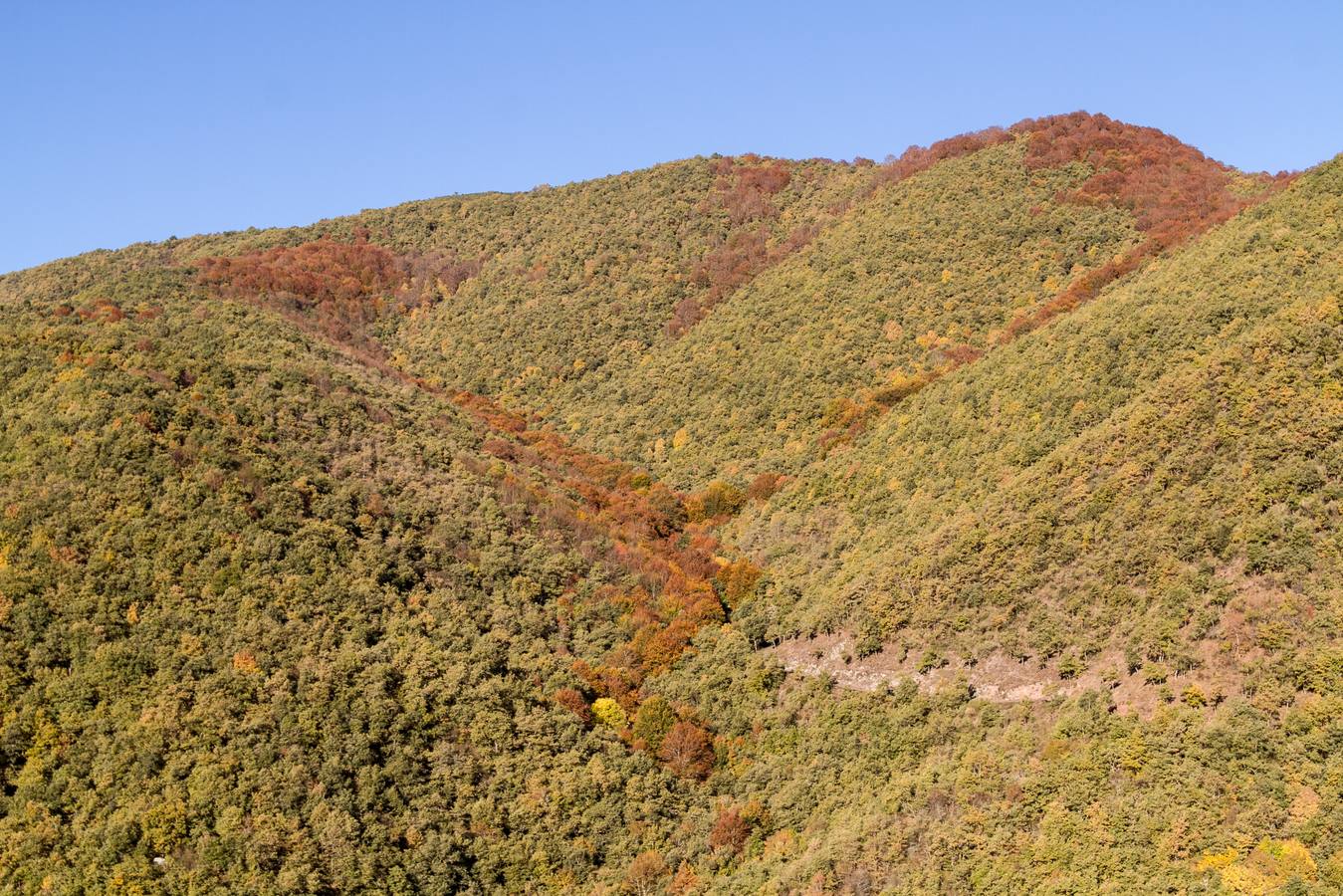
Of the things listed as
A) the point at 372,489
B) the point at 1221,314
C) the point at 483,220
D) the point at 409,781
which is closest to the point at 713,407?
the point at 372,489

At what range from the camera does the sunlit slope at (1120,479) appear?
2673 cm

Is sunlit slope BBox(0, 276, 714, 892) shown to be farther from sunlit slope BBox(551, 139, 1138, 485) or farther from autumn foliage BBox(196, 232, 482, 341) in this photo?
autumn foliage BBox(196, 232, 482, 341)

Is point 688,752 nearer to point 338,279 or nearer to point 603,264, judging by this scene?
point 603,264

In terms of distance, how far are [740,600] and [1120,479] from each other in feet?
52.4

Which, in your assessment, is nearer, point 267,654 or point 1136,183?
point 267,654

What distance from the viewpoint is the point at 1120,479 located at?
103 ft

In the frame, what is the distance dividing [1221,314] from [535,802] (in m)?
30.1

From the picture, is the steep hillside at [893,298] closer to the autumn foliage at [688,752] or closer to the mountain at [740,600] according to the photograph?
the mountain at [740,600]

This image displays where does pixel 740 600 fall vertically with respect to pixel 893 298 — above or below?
below

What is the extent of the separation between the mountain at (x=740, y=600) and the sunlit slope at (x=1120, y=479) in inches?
5.6

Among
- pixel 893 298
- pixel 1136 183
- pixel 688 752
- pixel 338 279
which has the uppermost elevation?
pixel 338 279

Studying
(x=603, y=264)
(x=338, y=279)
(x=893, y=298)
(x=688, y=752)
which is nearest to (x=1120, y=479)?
(x=688, y=752)

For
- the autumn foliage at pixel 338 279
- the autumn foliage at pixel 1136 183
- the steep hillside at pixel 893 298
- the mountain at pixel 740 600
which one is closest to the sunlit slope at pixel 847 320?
the steep hillside at pixel 893 298

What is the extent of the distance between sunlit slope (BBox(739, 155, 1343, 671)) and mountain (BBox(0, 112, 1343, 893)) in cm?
14
